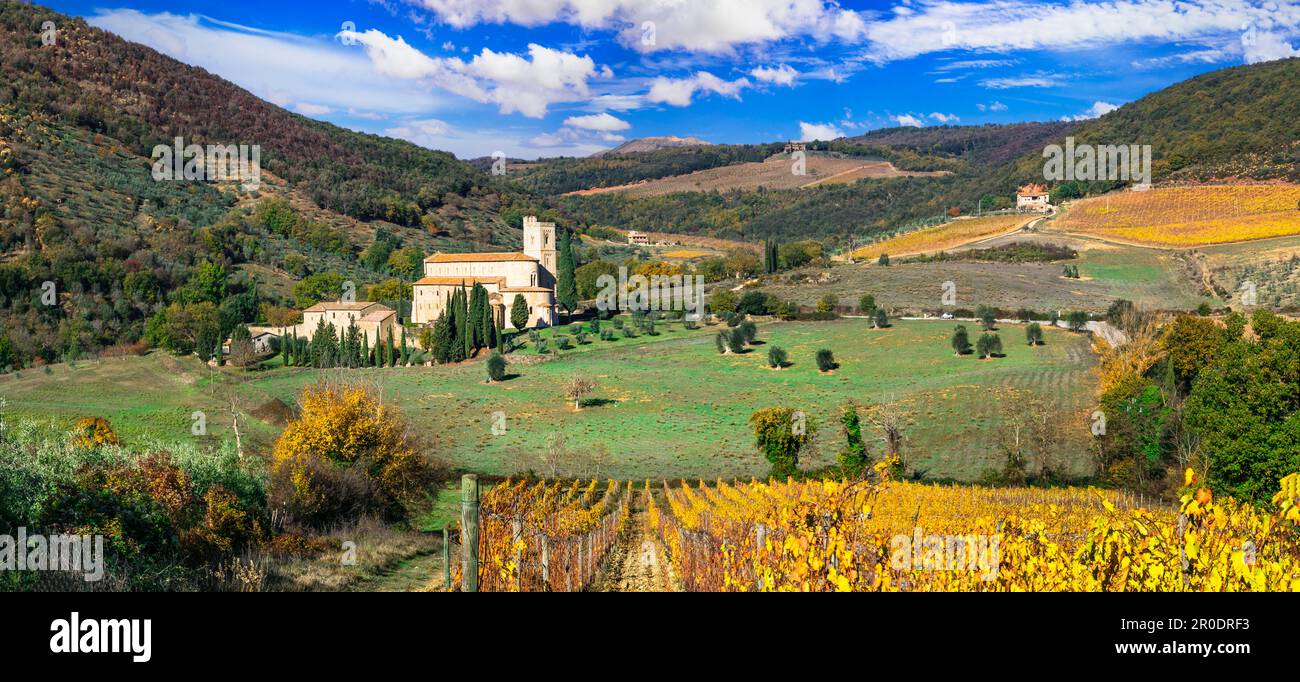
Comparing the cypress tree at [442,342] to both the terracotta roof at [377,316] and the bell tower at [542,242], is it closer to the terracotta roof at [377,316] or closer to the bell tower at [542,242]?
the terracotta roof at [377,316]

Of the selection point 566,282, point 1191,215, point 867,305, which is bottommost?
point 867,305

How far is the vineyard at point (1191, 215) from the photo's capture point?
245 feet

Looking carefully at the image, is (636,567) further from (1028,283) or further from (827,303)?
(1028,283)

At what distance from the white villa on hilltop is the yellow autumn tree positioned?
43601mm

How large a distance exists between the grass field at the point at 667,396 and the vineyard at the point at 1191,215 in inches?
1276

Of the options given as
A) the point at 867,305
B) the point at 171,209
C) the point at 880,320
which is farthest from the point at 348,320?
the point at 171,209

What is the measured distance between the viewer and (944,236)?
9931 cm

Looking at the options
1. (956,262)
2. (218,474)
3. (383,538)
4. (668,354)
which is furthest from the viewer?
(956,262)

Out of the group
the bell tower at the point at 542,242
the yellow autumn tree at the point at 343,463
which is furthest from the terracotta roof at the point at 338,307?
the yellow autumn tree at the point at 343,463

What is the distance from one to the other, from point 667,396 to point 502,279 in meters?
31.6

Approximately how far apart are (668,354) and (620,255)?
197 ft
